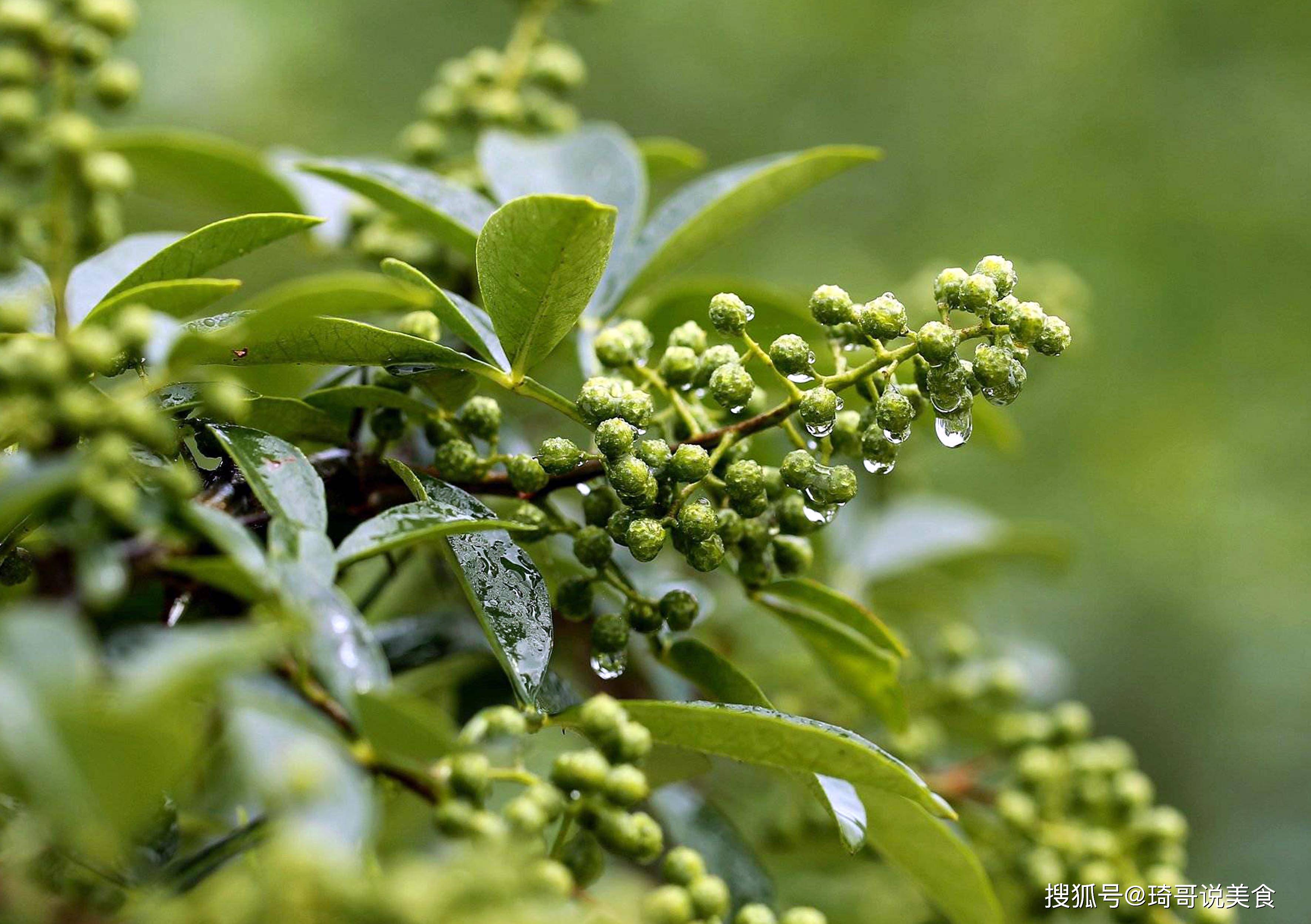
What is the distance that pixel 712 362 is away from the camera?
1.84 m

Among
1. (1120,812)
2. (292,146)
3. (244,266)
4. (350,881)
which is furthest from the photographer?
(292,146)

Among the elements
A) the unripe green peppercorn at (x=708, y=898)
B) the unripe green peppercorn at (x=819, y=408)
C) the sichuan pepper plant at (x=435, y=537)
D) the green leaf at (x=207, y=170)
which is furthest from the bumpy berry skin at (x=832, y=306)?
the green leaf at (x=207, y=170)

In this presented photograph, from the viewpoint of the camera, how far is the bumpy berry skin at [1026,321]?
5.55 ft

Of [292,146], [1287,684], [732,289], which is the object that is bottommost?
[732,289]

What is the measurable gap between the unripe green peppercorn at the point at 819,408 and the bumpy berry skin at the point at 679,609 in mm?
337

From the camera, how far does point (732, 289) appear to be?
7.51 ft

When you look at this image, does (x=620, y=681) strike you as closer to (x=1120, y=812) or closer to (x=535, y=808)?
(x=1120, y=812)

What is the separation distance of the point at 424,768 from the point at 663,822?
1.08 metres

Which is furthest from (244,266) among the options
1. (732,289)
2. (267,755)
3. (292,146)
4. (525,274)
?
(267,755)

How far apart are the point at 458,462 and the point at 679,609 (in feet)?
1.26

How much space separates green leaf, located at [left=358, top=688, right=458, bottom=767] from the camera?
123 centimetres

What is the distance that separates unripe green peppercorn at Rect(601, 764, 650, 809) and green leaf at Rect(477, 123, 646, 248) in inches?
45.5

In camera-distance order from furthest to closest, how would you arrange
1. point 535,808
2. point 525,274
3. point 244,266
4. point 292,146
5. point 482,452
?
point 292,146, point 244,266, point 482,452, point 525,274, point 535,808

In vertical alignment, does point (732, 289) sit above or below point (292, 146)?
below
